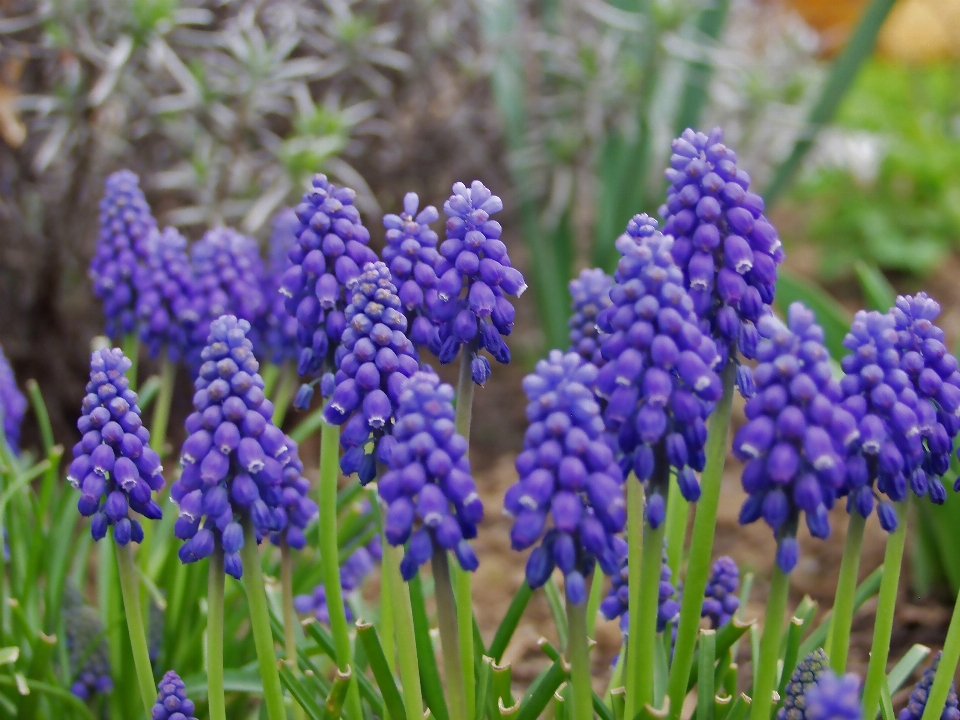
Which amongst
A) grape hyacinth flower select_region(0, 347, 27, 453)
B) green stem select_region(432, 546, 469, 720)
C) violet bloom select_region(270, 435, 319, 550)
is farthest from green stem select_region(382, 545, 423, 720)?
grape hyacinth flower select_region(0, 347, 27, 453)

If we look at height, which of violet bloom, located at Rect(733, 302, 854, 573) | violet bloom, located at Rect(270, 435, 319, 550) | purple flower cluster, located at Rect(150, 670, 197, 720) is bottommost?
purple flower cluster, located at Rect(150, 670, 197, 720)

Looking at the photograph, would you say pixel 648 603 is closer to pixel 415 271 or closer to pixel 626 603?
pixel 626 603

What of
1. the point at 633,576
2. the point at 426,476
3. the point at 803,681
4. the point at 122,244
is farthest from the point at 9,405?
the point at 803,681

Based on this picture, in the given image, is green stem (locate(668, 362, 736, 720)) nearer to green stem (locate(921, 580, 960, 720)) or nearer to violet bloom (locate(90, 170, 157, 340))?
green stem (locate(921, 580, 960, 720))

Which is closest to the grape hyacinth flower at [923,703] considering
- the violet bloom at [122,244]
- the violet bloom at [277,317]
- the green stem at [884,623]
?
the green stem at [884,623]

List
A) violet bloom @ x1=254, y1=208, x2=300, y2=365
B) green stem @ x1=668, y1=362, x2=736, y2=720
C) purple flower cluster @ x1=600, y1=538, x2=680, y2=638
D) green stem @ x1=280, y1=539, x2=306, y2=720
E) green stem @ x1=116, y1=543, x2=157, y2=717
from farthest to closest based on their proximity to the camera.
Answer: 1. violet bloom @ x1=254, y1=208, x2=300, y2=365
2. green stem @ x1=280, y1=539, x2=306, y2=720
3. purple flower cluster @ x1=600, y1=538, x2=680, y2=638
4. green stem @ x1=116, y1=543, x2=157, y2=717
5. green stem @ x1=668, y1=362, x2=736, y2=720

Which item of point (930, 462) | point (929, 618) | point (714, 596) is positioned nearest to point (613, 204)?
point (929, 618)

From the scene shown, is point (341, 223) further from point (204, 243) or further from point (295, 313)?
point (204, 243)
